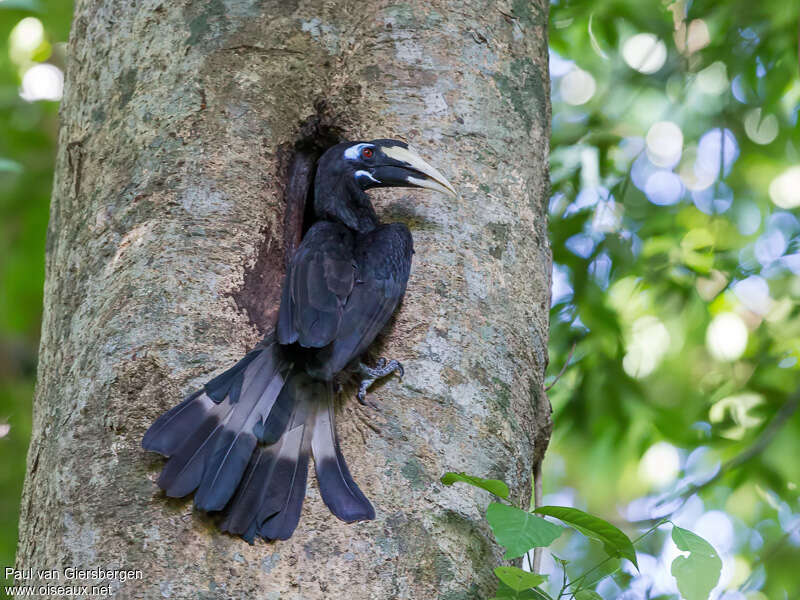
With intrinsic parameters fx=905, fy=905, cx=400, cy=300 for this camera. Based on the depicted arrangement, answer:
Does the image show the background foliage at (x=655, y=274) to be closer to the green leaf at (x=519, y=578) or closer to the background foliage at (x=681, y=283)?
the background foliage at (x=681, y=283)

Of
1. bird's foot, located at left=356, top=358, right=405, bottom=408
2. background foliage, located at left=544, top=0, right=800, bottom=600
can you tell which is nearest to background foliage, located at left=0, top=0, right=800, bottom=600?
background foliage, located at left=544, top=0, right=800, bottom=600

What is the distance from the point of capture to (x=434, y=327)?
2217mm

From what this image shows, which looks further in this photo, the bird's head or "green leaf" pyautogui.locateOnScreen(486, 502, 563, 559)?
the bird's head

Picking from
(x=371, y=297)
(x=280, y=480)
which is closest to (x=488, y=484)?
(x=280, y=480)

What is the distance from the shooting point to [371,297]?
2293mm

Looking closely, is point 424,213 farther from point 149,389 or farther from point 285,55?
point 149,389

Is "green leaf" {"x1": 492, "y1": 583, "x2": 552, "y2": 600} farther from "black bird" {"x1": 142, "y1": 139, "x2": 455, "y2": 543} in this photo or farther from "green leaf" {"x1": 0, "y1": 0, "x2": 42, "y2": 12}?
"green leaf" {"x1": 0, "y1": 0, "x2": 42, "y2": 12}

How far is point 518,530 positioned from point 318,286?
3.18ft

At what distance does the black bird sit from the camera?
6.10ft

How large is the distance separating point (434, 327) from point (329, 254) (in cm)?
43

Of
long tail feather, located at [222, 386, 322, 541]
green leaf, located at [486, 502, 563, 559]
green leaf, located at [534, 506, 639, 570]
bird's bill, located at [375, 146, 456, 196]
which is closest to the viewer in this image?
green leaf, located at [486, 502, 563, 559]

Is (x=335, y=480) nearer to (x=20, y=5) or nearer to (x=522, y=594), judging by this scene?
(x=522, y=594)

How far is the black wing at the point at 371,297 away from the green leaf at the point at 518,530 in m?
0.66

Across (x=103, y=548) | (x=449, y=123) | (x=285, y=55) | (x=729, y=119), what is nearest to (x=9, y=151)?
(x=285, y=55)
